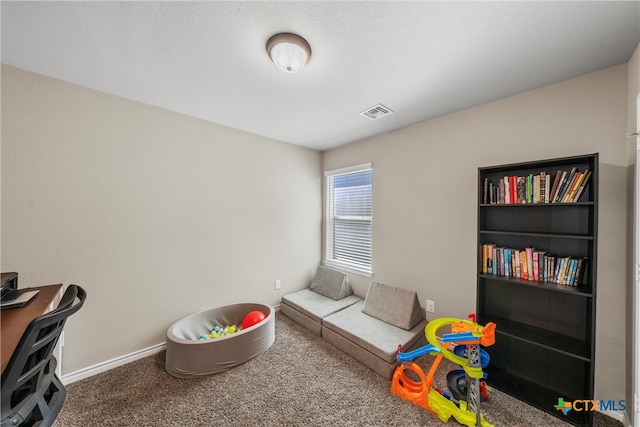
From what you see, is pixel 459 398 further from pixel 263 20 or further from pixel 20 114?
pixel 20 114

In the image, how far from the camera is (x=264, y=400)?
1646mm

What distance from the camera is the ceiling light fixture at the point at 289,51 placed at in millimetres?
1296

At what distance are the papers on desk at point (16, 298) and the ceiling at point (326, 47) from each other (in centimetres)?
151

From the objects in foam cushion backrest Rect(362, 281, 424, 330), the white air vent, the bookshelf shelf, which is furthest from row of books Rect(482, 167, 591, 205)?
foam cushion backrest Rect(362, 281, 424, 330)

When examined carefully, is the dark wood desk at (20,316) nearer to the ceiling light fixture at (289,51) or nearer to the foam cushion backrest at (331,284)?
the ceiling light fixture at (289,51)

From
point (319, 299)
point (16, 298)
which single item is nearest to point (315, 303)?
point (319, 299)

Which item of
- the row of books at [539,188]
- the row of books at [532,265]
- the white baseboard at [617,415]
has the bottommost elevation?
the white baseboard at [617,415]

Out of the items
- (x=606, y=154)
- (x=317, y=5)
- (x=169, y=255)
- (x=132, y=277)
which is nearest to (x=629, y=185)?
(x=606, y=154)

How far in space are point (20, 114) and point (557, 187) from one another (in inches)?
149

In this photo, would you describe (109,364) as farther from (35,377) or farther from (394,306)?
(394,306)

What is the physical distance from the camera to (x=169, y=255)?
2252 millimetres

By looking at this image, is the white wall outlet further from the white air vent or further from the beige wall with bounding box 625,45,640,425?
the white air vent

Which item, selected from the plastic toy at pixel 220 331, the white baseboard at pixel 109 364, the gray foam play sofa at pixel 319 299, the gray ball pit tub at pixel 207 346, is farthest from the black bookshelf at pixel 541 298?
the white baseboard at pixel 109 364

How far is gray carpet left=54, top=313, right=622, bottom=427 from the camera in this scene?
4.84 feet
